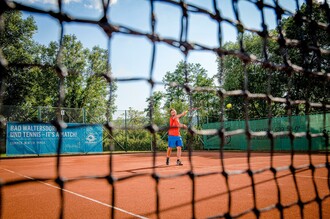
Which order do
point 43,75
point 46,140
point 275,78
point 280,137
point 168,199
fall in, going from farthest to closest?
1. point 275,78
2. point 43,75
3. point 280,137
4. point 46,140
5. point 168,199

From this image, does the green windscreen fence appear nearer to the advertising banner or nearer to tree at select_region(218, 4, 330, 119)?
tree at select_region(218, 4, 330, 119)

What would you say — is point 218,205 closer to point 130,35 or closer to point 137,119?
point 130,35

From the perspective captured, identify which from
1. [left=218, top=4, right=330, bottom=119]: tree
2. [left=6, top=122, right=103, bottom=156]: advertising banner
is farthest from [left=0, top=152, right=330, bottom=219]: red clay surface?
[left=218, top=4, right=330, bottom=119]: tree

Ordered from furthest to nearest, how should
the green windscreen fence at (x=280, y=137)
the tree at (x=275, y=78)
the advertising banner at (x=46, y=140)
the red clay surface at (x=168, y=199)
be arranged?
1. the tree at (x=275, y=78)
2. the green windscreen fence at (x=280, y=137)
3. the advertising banner at (x=46, y=140)
4. the red clay surface at (x=168, y=199)

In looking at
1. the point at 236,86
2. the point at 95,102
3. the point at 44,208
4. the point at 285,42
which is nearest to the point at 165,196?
the point at 44,208

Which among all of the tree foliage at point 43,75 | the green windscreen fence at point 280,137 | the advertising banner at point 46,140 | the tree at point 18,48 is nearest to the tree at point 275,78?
the green windscreen fence at point 280,137

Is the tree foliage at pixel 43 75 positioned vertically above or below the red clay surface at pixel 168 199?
above

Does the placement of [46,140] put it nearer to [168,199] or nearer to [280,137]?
[168,199]

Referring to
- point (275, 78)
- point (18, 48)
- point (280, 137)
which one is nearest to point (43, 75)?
point (18, 48)

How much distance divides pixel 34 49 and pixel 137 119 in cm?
1235

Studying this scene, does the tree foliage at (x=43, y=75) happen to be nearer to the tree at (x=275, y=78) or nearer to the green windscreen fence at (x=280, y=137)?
the green windscreen fence at (x=280, y=137)

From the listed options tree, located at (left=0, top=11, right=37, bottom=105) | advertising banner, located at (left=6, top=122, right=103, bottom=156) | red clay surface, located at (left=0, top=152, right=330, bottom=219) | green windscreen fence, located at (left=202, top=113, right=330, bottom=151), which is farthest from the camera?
tree, located at (left=0, top=11, right=37, bottom=105)

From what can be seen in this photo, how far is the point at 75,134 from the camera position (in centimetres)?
1289

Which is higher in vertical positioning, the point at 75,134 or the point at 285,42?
the point at 285,42
